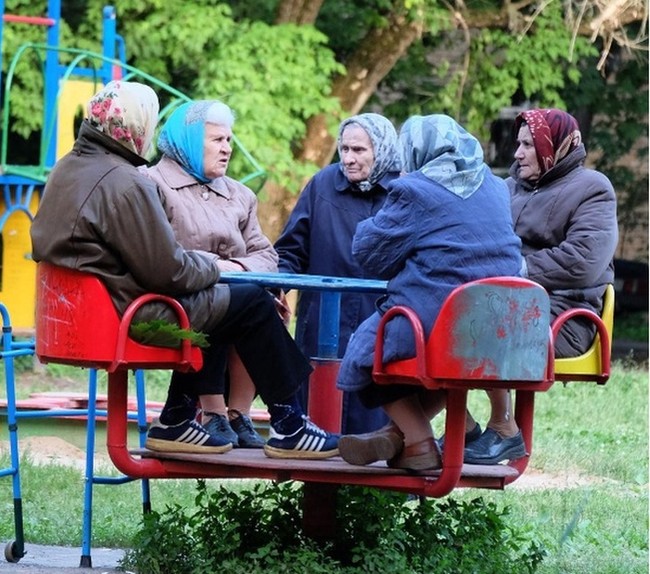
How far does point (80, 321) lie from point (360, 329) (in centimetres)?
89

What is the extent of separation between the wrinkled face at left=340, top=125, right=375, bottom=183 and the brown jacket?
48.0 inches

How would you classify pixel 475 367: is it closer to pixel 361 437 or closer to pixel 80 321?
pixel 361 437

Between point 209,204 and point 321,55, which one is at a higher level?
point 321,55

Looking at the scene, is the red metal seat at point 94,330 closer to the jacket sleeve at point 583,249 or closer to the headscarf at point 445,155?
the headscarf at point 445,155

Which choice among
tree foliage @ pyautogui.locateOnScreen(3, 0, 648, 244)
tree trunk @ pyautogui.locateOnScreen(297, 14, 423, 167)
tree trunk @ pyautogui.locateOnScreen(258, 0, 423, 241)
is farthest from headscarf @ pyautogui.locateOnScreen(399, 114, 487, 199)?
tree trunk @ pyautogui.locateOnScreen(297, 14, 423, 167)

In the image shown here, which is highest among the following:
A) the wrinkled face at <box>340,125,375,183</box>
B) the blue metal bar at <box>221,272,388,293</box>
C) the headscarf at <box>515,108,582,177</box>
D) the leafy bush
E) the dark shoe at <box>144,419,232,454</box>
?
the headscarf at <box>515,108,582,177</box>

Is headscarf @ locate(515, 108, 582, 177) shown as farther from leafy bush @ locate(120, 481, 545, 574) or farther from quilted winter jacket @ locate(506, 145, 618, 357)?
leafy bush @ locate(120, 481, 545, 574)

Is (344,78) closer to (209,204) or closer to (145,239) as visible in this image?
(209,204)

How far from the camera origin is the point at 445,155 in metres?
→ 4.70

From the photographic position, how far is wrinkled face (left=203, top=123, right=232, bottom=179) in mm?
5145

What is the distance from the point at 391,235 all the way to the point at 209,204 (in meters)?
0.85

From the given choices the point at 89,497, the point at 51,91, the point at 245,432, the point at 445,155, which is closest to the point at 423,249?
the point at 445,155

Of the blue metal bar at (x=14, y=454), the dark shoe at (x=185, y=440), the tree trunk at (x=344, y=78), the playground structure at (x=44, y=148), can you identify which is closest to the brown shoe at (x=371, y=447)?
the dark shoe at (x=185, y=440)

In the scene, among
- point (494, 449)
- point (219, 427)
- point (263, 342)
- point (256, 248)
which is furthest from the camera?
point (256, 248)
